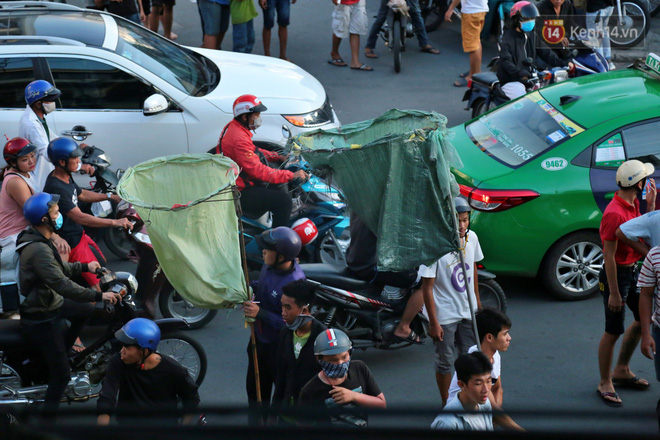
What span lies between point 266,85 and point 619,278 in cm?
462

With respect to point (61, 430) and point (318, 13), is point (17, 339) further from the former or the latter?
point (318, 13)

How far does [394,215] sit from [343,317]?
1.56m

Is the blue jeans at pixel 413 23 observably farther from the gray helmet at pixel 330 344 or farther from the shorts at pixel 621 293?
the gray helmet at pixel 330 344

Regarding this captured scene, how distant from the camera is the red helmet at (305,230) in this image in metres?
6.49

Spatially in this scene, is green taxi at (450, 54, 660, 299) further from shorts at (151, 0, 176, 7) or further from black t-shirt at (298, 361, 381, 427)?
shorts at (151, 0, 176, 7)

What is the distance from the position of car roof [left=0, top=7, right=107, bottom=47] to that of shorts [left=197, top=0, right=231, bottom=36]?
2.80m

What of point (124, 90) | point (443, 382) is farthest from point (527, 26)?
point (443, 382)

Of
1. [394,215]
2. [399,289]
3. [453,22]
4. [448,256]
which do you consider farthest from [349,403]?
[453,22]

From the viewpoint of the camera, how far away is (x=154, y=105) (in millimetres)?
7883

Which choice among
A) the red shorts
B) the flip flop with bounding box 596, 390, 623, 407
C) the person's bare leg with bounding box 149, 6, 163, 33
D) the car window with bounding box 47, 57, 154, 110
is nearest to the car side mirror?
the car window with bounding box 47, 57, 154, 110

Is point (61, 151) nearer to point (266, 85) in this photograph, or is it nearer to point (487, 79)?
point (266, 85)

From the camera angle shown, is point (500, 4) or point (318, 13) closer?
point (500, 4)

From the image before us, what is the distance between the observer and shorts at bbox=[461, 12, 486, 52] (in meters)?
11.2

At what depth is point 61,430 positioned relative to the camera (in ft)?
→ 6.18
